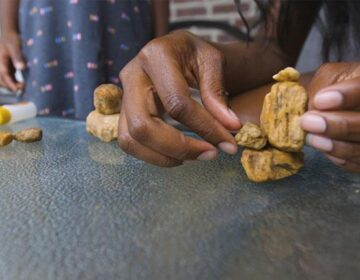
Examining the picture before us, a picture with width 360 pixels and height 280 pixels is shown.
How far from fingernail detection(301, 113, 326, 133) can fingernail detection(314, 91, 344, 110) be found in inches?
0.4

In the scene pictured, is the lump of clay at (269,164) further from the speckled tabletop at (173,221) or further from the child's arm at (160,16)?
the child's arm at (160,16)

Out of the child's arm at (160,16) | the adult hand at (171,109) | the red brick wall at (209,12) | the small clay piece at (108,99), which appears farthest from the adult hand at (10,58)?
the red brick wall at (209,12)

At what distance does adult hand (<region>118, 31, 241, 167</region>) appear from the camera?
0.40m

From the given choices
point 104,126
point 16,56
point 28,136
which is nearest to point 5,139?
point 28,136

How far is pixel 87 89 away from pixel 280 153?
57cm

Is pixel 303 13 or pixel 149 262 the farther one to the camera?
pixel 303 13

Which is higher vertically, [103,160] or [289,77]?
[289,77]

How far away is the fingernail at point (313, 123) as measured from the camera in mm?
360

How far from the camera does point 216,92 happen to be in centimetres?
43

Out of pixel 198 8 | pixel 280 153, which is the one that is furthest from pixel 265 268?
pixel 198 8

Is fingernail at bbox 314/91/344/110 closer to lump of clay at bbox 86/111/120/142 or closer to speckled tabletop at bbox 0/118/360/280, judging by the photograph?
speckled tabletop at bbox 0/118/360/280

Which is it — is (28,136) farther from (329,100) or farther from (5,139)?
(329,100)

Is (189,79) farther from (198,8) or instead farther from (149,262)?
(198,8)

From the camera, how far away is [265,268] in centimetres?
28
